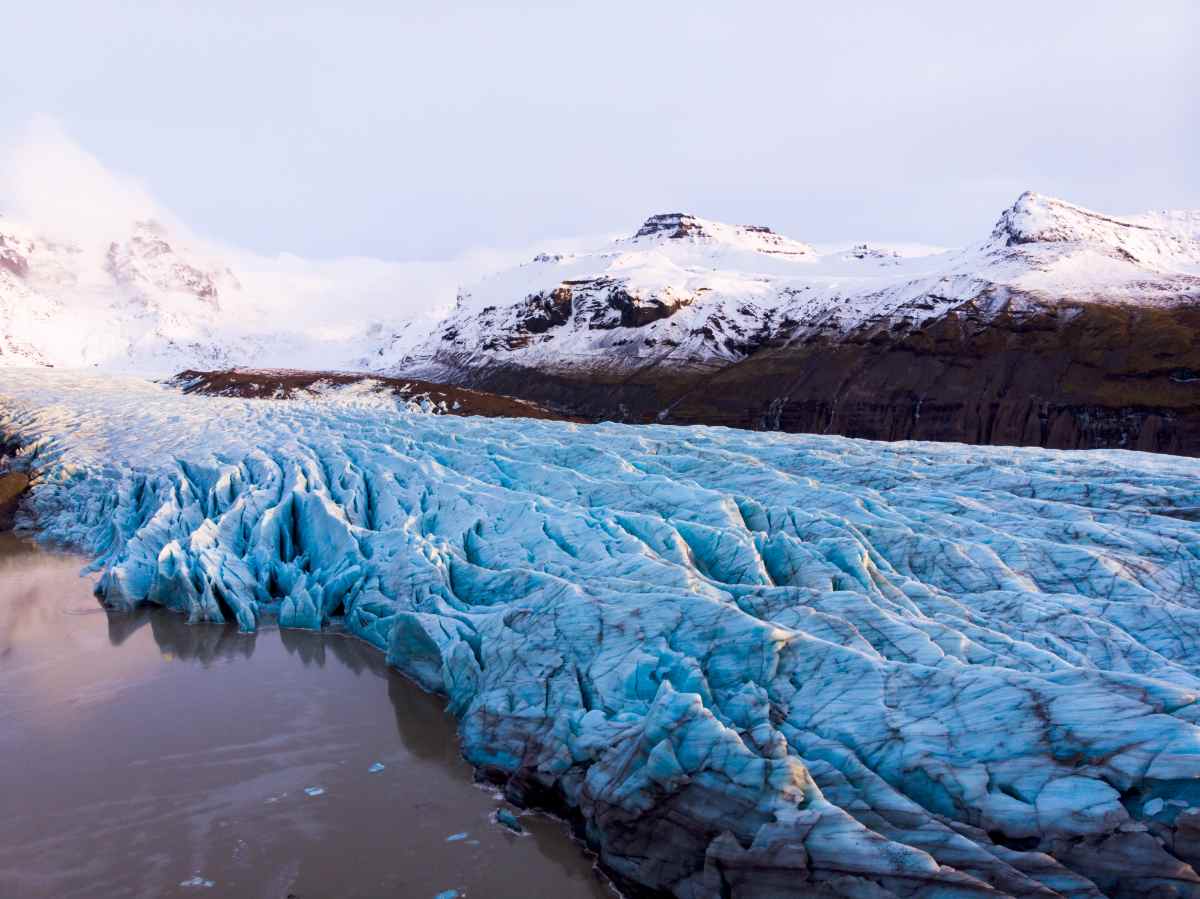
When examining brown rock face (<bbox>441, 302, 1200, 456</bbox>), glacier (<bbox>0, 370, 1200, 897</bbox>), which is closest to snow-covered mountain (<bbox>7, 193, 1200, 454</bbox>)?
brown rock face (<bbox>441, 302, 1200, 456</bbox>)

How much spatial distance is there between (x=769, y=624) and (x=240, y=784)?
7.04 meters

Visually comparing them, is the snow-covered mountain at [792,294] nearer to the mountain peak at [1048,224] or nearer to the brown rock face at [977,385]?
the mountain peak at [1048,224]

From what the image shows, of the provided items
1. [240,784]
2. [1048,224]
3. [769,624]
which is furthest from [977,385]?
[240,784]

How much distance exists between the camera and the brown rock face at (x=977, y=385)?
202 feet

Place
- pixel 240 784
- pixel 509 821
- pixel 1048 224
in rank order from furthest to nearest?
pixel 1048 224
pixel 240 784
pixel 509 821

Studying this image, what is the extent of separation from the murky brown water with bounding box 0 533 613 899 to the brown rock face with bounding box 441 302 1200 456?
6165cm

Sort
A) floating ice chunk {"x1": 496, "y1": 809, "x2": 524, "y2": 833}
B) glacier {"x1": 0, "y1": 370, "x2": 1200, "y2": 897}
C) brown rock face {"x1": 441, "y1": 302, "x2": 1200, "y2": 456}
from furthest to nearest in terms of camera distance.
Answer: brown rock face {"x1": 441, "y1": 302, "x2": 1200, "y2": 456} → floating ice chunk {"x1": 496, "y1": 809, "x2": 524, "y2": 833} → glacier {"x1": 0, "y1": 370, "x2": 1200, "y2": 897}

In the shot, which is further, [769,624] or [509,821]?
[769,624]

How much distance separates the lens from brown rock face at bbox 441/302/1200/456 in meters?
61.7

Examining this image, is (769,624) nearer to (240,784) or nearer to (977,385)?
(240,784)

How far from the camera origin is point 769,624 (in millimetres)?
10086

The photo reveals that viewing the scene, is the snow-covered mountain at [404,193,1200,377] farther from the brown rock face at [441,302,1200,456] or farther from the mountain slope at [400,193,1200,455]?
the brown rock face at [441,302,1200,456]

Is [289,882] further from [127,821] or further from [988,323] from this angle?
[988,323]

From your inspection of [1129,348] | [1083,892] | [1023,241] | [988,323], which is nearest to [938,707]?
[1083,892]
